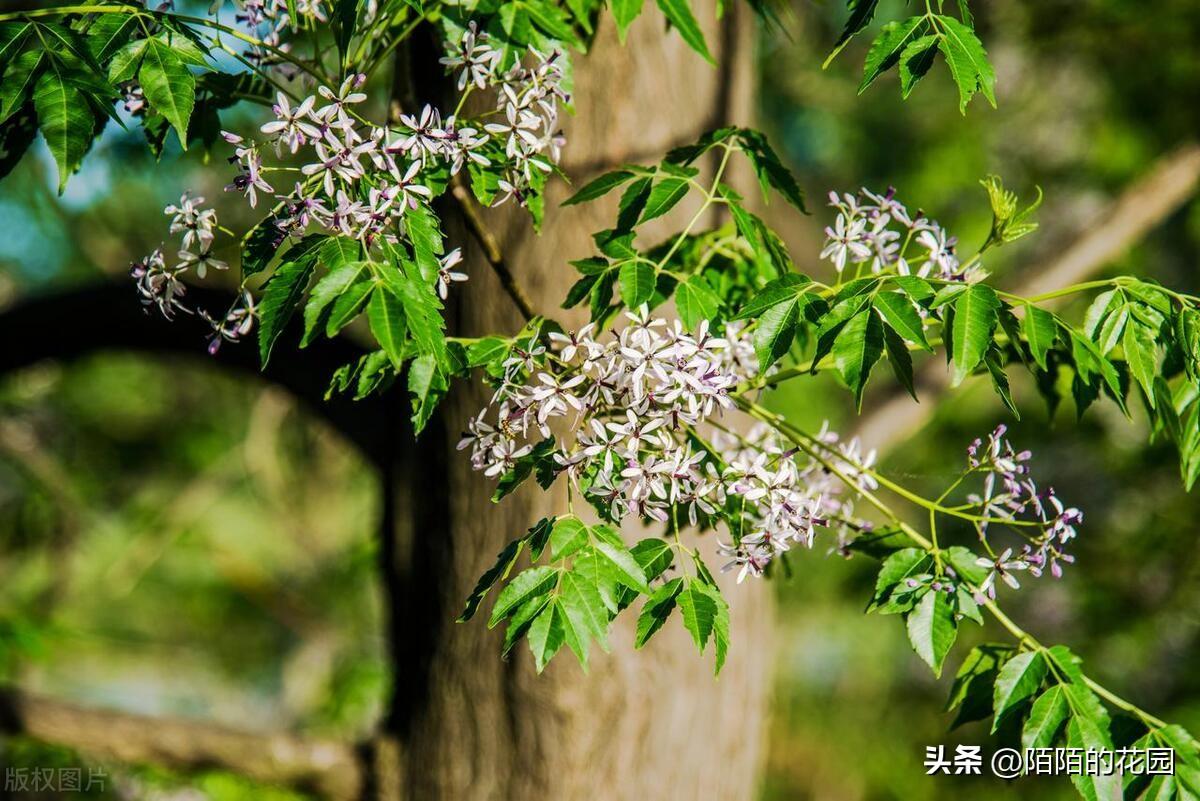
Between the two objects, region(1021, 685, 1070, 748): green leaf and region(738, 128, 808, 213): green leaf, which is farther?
region(738, 128, 808, 213): green leaf

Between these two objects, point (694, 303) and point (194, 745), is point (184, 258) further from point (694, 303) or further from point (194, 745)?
point (194, 745)

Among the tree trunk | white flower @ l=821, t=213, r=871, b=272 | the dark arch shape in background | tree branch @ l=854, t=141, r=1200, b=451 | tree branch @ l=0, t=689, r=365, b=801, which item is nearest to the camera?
white flower @ l=821, t=213, r=871, b=272

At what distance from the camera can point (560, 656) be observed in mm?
1992

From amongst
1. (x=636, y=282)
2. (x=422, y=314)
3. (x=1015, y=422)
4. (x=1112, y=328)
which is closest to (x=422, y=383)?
(x=422, y=314)

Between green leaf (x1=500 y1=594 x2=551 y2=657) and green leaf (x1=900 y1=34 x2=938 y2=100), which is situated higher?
green leaf (x1=900 y1=34 x2=938 y2=100)

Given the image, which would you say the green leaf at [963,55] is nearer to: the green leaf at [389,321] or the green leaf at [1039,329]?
the green leaf at [1039,329]

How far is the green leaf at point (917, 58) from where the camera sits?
1137 mm

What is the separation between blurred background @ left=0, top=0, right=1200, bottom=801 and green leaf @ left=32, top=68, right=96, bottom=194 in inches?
58.9

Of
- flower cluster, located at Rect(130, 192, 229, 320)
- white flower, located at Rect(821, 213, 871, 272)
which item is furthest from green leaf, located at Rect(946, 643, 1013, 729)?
flower cluster, located at Rect(130, 192, 229, 320)

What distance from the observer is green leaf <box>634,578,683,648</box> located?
1.13m

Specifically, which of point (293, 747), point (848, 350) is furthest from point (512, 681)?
point (848, 350)

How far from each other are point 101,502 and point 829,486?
633 centimetres

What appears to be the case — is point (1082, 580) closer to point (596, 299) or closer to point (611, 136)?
point (611, 136)

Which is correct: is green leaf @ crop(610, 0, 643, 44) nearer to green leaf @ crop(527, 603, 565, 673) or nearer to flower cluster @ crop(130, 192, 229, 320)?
flower cluster @ crop(130, 192, 229, 320)
